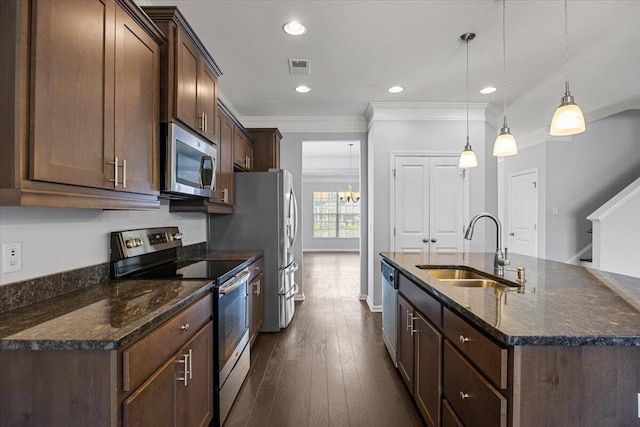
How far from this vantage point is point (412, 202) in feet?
14.4

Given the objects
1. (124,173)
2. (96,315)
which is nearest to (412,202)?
(124,173)

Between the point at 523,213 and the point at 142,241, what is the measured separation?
21.4 feet

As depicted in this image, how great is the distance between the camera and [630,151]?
A: 18.4ft

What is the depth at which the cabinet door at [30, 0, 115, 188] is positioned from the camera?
1.05m

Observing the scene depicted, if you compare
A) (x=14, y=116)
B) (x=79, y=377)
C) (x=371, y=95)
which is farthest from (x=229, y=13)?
(x=79, y=377)

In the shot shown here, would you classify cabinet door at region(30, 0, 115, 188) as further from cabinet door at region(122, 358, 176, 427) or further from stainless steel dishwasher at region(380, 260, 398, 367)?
stainless steel dishwasher at region(380, 260, 398, 367)

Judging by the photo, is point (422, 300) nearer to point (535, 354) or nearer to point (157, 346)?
point (535, 354)

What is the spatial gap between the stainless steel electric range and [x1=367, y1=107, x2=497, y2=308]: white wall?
2.22m

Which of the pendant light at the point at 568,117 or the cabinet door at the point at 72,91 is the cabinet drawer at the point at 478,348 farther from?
the cabinet door at the point at 72,91

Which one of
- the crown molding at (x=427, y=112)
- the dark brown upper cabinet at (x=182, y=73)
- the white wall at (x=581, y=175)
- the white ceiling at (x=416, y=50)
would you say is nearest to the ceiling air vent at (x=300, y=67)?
Result: the white ceiling at (x=416, y=50)

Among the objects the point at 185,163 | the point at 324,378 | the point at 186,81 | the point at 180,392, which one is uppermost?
the point at 186,81

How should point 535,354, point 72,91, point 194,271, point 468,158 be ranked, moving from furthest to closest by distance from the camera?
1. point 468,158
2. point 194,271
3. point 72,91
4. point 535,354

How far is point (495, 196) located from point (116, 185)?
174 inches

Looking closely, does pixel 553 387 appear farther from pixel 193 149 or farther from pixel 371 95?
pixel 371 95
